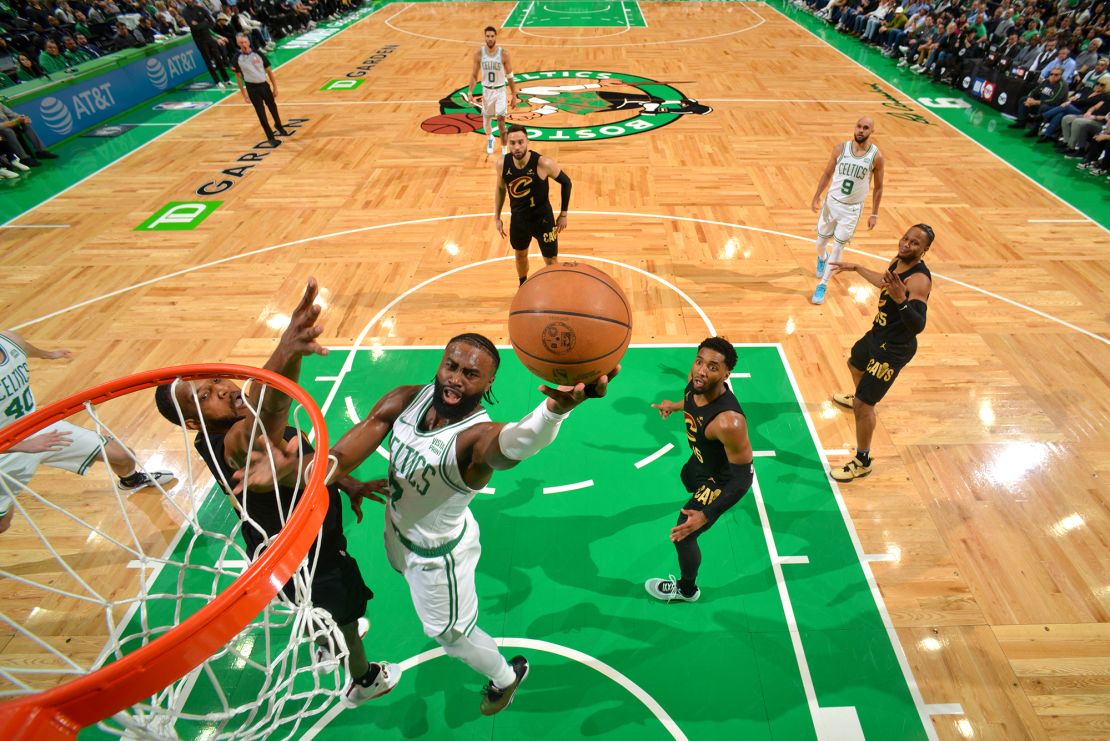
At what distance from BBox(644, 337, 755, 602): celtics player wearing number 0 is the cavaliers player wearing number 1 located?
9.94ft

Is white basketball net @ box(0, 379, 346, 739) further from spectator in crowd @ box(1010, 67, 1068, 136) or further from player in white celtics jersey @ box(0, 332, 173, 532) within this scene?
spectator in crowd @ box(1010, 67, 1068, 136)

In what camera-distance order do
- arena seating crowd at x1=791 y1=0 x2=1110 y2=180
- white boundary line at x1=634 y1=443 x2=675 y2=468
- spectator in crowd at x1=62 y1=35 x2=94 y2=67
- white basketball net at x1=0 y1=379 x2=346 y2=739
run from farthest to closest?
spectator in crowd at x1=62 y1=35 x2=94 y2=67
arena seating crowd at x1=791 y1=0 x2=1110 y2=180
white boundary line at x1=634 y1=443 x2=675 y2=468
white basketball net at x1=0 y1=379 x2=346 y2=739

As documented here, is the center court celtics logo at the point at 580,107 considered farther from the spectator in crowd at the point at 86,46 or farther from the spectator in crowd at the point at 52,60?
the spectator in crowd at the point at 52,60

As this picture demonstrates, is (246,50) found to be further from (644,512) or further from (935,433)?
(935,433)

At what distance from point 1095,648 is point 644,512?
287cm

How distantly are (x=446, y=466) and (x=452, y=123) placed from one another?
37.0ft

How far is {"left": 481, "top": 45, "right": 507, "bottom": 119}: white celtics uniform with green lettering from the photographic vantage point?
389 inches

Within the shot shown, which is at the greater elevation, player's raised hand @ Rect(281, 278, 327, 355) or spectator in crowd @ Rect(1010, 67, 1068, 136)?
player's raised hand @ Rect(281, 278, 327, 355)

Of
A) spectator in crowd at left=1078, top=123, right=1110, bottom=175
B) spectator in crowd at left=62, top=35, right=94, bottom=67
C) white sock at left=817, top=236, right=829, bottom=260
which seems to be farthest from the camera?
spectator in crowd at left=62, top=35, right=94, bottom=67

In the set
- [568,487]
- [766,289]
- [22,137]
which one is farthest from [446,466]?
[22,137]

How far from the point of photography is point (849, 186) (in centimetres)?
627

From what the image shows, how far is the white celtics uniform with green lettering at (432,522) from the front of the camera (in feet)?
8.49

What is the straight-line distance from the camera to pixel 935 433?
5.22 m

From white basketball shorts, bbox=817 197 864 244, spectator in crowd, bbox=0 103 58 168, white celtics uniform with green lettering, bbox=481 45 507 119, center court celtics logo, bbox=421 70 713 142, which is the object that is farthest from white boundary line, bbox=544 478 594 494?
spectator in crowd, bbox=0 103 58 168
